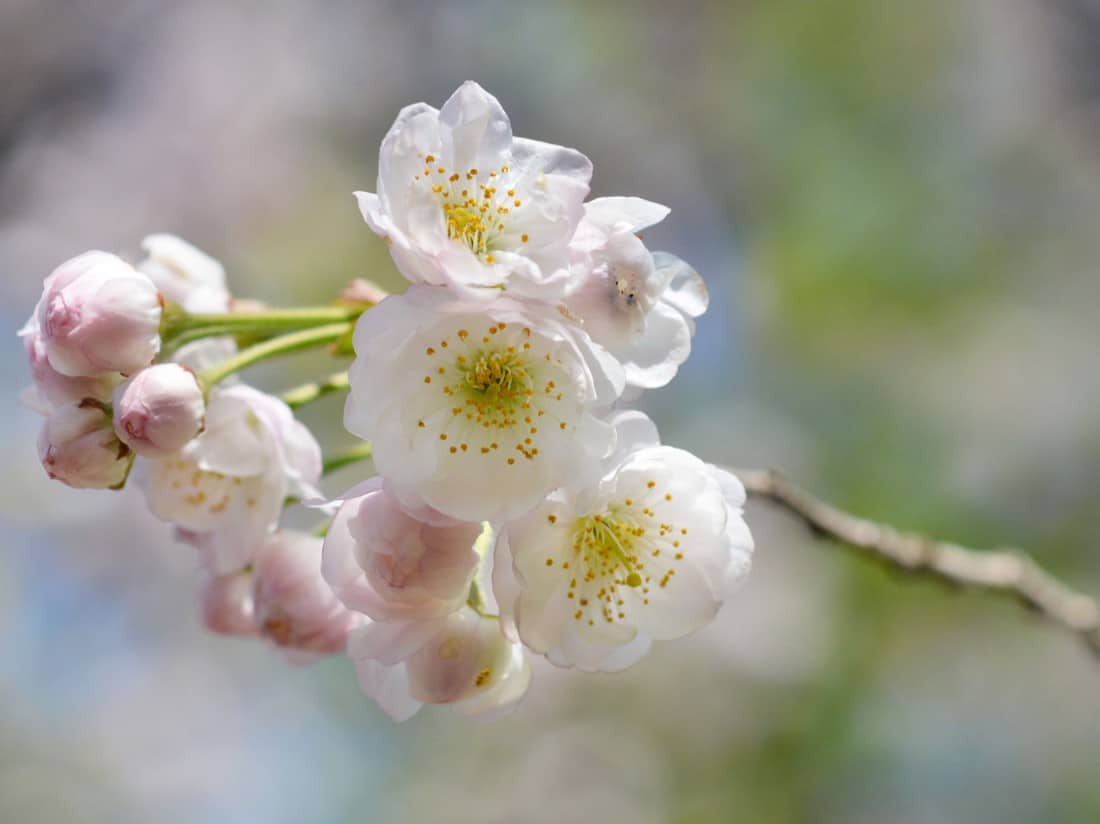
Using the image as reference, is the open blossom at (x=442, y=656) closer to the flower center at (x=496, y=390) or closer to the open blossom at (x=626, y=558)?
the open blossom at (x=626, y=558)

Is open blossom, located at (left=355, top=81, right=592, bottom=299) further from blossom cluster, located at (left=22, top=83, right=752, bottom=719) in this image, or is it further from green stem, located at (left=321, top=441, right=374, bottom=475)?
green stem, located at (left=321, top=441, right=374, bottom=475)

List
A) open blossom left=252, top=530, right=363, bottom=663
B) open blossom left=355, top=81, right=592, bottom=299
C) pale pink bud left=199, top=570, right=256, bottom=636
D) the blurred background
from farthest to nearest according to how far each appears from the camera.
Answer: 1. the blurred background
2. pale pink bud left=199, top=570, right=256, bottom=636
3. open blossom left=252, top=530, right=363, bottom=663
4. open blossom left=355, top=81, right=592, bottom=299

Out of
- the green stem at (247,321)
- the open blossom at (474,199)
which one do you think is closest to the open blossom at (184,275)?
the green stem at (247,321)

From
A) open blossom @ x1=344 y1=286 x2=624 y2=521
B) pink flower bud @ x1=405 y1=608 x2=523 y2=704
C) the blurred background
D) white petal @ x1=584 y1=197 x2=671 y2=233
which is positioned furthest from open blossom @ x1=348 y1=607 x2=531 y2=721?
the blurred background

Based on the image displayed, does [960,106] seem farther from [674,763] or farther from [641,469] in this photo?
[641,469]

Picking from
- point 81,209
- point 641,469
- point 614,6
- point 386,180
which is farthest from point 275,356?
point 614,6

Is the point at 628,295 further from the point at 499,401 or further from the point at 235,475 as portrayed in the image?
the point at 235,475

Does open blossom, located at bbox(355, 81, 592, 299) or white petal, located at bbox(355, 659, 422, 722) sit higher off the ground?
open blossom, located at bbox(355, 81, 592, 299)
